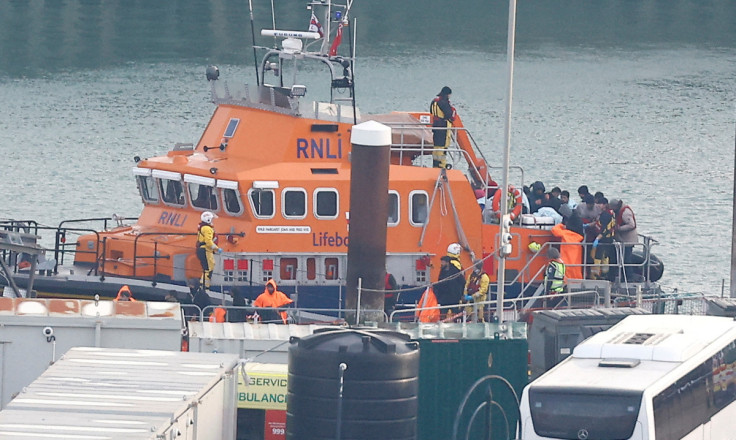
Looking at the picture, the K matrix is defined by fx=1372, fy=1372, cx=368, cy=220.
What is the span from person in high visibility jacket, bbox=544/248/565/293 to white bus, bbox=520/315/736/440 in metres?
4.74

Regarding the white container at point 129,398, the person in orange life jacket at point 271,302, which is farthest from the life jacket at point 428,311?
the white container at point 129,398

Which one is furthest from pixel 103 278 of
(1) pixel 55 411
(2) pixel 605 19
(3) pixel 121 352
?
(2) pixel 605 19

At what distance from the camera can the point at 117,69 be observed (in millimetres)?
56188

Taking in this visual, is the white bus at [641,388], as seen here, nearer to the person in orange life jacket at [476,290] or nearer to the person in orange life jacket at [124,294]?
the person in orange life jacket at [476,290]

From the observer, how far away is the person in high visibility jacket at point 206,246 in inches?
762

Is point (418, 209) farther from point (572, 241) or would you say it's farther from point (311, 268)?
point (572, 241)

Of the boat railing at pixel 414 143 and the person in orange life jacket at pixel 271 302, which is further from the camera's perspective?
the boat railing at pixel 414 143

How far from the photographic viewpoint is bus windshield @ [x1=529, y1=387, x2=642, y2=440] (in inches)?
493

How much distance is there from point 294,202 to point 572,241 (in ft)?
14.1

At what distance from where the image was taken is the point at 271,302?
18.0 m

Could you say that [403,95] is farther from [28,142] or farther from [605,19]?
[605,19]

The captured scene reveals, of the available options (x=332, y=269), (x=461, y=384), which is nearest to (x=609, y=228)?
(x=332, y=269)

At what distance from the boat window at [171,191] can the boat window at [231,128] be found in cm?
110

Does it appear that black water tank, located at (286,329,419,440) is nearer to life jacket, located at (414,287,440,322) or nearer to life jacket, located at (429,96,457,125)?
life jacket, located at (414,287,440,322)
